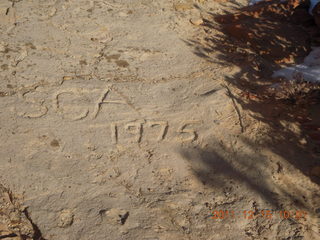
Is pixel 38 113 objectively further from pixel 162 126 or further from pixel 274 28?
pixel 274 28

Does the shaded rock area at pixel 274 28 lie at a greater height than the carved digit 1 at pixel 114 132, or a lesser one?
greater

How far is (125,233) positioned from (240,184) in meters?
1.07

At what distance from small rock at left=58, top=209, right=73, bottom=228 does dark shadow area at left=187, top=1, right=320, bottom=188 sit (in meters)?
1.12

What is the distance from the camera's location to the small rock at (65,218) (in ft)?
7.88

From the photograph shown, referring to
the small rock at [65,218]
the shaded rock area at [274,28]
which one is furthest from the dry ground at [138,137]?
the shaded rock area at [274,28]

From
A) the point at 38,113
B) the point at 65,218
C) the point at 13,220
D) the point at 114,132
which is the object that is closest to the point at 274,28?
the point at 114,132

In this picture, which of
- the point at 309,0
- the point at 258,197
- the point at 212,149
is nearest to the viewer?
the point at 258,197

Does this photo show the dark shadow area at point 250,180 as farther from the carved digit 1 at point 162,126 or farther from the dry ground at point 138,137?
the carved digit 1 at point 162,126

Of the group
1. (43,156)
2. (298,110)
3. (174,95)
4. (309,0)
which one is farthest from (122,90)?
(309,0)

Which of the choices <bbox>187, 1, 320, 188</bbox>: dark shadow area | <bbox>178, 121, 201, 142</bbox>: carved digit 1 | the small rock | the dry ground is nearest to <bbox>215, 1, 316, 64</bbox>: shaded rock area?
<bbox>187, 1, 320, 188</bbox>: dark shadow area

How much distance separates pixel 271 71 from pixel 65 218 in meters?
2.96

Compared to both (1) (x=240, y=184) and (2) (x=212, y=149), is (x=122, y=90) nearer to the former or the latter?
(2) (x=212, y=149)

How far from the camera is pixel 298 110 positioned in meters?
3.51

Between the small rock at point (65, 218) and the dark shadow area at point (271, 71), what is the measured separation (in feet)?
3.67
